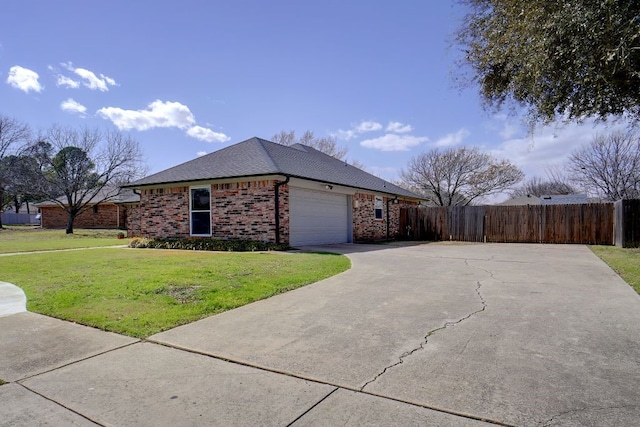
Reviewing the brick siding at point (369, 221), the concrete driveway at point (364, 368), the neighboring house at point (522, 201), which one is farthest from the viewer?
the neighboring house at point (522, 201)

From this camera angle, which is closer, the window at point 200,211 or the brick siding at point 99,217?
the window at point 200,211

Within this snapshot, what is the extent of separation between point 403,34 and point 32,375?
9616 mm

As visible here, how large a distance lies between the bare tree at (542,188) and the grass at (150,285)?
3673 cm

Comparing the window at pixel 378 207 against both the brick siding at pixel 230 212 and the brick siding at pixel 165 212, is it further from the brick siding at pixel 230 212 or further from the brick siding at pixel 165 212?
the brick siding at pixel 165 212

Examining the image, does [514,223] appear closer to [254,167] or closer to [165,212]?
[254,167]

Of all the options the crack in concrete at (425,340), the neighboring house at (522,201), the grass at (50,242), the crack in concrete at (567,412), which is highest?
the neighboring house at (522,201)

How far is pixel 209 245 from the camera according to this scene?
13.8m

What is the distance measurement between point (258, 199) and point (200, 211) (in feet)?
9.68

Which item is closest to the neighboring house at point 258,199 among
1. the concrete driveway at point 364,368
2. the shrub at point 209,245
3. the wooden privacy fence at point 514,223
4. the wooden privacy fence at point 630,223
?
the shrub at point 209,245

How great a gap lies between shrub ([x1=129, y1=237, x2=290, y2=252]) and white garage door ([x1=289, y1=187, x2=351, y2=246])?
1196 mm

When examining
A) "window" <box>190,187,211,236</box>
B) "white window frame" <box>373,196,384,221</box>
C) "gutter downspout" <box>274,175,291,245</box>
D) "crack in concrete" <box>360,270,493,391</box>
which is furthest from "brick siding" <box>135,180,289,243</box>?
"crack in concrete" <box>360,270,493,391</box>

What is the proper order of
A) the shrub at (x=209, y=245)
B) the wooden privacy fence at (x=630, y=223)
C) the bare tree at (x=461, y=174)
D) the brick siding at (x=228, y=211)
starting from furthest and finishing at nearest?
the bare tree at (x=461, y=174) < the wooden privacy fence at (x=630, y=223) < the brick siding at (x=228, y=211) < the shrub at (x=209, y=245)

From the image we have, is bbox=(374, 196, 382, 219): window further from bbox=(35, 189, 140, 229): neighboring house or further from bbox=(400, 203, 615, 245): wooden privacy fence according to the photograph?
bbox=(35, 189, 140, 229): neighboring house

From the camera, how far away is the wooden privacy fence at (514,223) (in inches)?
649
